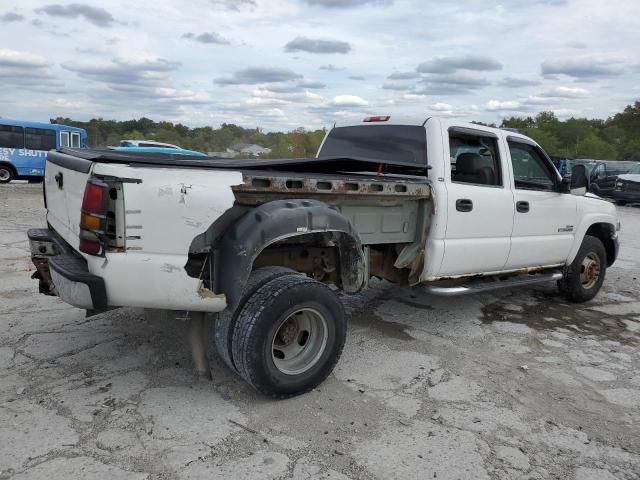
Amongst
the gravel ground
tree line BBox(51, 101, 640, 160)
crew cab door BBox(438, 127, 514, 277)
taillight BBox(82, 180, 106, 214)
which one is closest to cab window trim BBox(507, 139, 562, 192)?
crew cab door BBox(438, 127, 514, 277)

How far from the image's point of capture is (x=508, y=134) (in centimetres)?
517

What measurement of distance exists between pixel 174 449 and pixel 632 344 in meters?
4.13

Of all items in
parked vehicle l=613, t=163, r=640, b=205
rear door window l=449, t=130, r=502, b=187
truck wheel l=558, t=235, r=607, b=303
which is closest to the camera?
rear door window l=449, t=130, r=502, b=187

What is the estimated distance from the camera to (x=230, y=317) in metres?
3.27

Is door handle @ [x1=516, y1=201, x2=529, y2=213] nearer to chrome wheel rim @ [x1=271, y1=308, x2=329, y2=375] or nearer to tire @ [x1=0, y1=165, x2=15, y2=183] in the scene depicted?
chrome wheel rim @ [x1=271, y1=308, x2=329, y2=375]

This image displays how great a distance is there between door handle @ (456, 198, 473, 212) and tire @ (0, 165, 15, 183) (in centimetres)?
2054

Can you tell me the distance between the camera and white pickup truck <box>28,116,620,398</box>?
2965 millimetres

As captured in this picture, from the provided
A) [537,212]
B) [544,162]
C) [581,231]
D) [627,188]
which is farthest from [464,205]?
[627,188]

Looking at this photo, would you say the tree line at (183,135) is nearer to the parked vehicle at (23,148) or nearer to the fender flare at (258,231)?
the parked vehicle at (23,148)

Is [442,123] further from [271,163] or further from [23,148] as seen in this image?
[23,148]

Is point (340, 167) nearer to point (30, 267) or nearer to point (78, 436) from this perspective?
point (78, 436)

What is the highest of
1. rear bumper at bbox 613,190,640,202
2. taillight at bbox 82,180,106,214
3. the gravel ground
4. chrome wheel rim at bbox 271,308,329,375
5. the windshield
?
the windshield

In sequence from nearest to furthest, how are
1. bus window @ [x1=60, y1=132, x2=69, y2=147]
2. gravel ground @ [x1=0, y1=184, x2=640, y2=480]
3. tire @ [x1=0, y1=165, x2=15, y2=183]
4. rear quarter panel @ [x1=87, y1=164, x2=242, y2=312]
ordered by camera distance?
1. gravel ground @ [x1=0, y1=184, x2=640, y2=480]
2. rear quarter panel @ [x1=87, y1=164, x2=242, y2=312]
3. tire @ [x1=0, y1=165, x2=15, y2=183]
4. bus window @ [x1=60, y1=132, x2=69, y2=147]

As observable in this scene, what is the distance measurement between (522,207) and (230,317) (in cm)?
319
